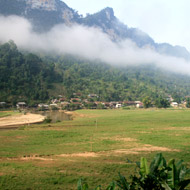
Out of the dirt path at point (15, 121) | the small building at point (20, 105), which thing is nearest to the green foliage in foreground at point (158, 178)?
the dirt path at point (15, 121)

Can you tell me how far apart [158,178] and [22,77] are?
10949 cm

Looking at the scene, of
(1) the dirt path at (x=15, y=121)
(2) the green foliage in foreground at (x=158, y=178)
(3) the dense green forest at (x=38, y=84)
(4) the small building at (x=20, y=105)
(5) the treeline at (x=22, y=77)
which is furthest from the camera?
(3) the dense green forest at (x=38, y=84)

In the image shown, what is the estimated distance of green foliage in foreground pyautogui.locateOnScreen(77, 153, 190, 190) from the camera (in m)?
2.56

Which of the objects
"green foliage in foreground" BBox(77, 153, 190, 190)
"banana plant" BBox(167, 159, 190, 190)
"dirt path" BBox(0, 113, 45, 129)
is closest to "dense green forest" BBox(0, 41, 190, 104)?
"dirt path" BBox(0, 113, 45, 129)

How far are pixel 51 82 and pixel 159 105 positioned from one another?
2580 inches

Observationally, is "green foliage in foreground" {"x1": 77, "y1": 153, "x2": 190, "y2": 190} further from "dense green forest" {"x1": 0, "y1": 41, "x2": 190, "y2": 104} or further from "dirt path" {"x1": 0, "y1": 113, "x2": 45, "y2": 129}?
"dense green forest" {"x1": 0, "y1": 41, "x2": 190, "y2": 104}

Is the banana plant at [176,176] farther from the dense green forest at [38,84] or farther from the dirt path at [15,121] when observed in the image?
the dense green forest at [38,84]

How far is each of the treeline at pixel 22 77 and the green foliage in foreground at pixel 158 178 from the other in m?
88.5

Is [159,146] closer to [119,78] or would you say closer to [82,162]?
[82,162]

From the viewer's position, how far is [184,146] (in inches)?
688

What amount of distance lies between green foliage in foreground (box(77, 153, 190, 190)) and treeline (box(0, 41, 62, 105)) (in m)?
88.5

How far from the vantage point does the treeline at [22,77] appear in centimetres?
9112

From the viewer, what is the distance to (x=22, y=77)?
10475cm

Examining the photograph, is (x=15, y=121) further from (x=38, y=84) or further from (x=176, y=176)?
(x=38, y=84)
